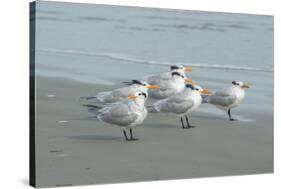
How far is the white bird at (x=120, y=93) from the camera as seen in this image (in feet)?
29.1

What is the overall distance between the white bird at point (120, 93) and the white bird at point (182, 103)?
291 mm

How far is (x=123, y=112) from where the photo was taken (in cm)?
882

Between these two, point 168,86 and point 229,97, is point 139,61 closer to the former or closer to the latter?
point 168,86

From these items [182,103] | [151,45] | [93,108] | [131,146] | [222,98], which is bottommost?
[131,146]

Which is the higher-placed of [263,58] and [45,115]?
[263,58]

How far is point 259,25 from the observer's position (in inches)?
391

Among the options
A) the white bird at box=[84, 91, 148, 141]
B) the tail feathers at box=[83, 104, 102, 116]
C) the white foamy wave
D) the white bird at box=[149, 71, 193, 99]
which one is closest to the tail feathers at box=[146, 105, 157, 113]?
the white bird at box=[149, 71, 193, 99]

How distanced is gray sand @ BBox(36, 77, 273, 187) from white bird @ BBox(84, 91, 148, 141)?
0.10 meters

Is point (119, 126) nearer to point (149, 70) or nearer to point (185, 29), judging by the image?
point (149, 70)

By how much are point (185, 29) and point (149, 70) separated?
804 millimetres

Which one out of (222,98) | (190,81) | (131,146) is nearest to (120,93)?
(131,146)

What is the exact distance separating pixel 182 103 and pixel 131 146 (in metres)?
0.99

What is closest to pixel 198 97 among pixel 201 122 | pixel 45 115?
pixel 201 122

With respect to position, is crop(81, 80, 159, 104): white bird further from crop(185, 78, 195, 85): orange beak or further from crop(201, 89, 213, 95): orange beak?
crop(201, 89, 213, 95): orange beak
